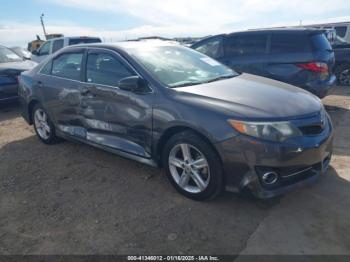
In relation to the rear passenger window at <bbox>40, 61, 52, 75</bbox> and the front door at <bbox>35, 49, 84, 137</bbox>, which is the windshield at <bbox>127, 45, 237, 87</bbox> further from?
the rear passenger window at <bbox>40, 61, 52, 75</bbox>

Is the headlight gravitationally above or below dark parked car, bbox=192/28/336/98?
below

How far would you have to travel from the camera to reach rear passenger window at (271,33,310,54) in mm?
6094

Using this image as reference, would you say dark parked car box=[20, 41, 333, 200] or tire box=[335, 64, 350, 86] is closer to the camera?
dark parked car box=[20, 41, 333, 200]

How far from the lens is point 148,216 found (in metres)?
3.12

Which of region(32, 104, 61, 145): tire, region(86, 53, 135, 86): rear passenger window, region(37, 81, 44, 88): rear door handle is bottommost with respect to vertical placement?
region(32, 104, 61, 145): tire

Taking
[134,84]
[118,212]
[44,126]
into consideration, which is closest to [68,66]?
[44,126]

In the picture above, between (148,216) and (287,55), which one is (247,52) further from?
(148,216)

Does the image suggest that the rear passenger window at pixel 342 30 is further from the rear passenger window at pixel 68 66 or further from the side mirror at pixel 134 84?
the side mirror at pixel 134 84

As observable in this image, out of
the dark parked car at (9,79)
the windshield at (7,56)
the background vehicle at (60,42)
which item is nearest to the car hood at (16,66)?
the dark parked car at (9,79)

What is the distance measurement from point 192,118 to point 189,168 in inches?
21.1

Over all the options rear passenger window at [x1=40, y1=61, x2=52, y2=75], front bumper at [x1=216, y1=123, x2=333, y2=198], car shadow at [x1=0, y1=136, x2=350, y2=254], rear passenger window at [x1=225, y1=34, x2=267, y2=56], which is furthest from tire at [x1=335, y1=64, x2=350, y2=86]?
rear passenger window at [x1=40, y1=61, x2=52, y2=75]

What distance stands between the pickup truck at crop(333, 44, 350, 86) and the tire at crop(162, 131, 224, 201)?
25.4 feet

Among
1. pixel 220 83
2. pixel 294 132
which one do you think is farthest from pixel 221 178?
pixel 220 83

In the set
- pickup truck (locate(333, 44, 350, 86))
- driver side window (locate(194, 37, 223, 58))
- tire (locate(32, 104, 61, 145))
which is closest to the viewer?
tire (locate(32, 104, 61, 145))
